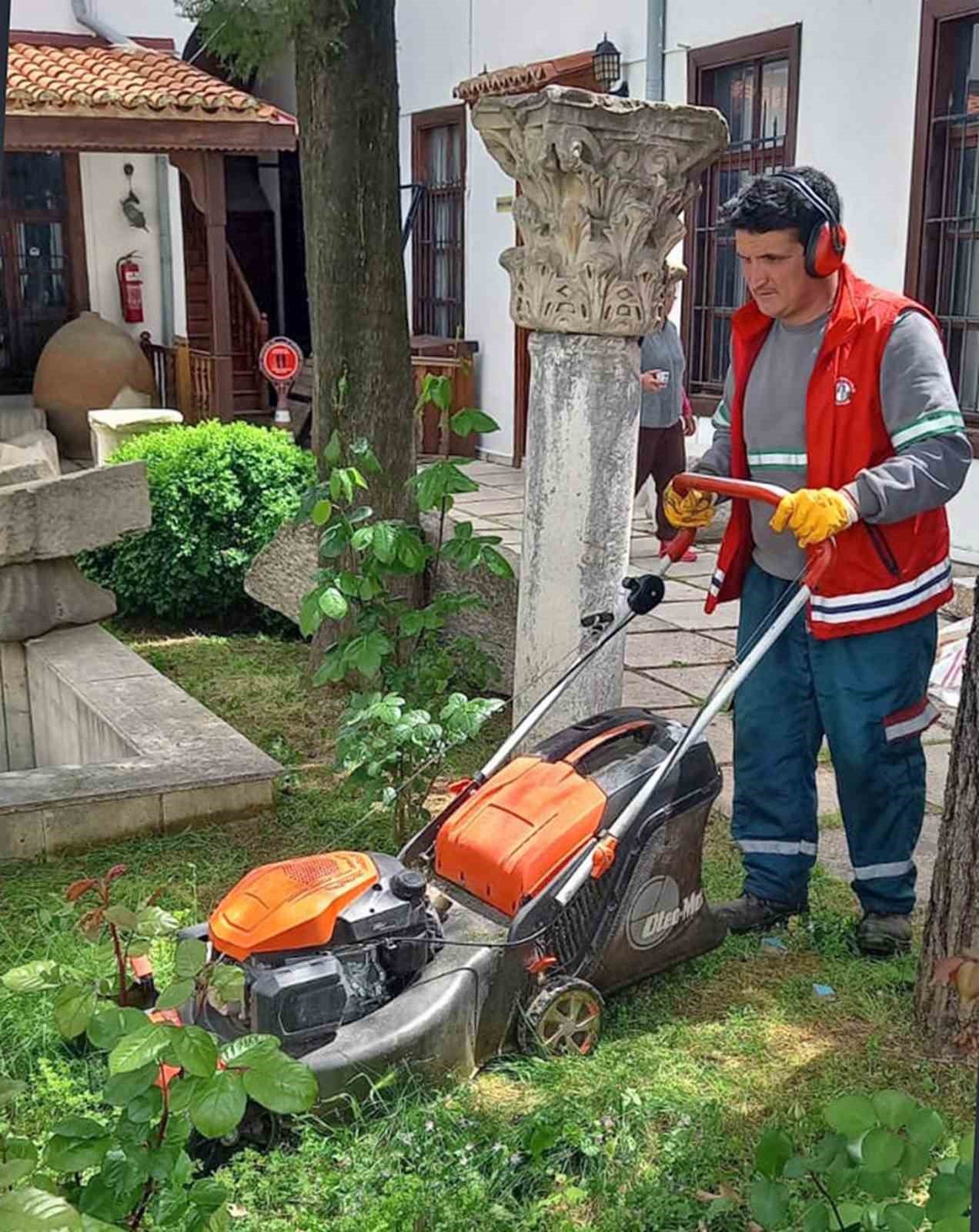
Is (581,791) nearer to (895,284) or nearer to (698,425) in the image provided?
(895,284)

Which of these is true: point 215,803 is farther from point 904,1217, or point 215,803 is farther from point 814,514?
point 904,1217

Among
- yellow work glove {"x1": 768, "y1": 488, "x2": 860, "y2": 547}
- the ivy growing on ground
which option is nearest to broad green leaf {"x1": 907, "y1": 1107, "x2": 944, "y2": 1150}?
yellow work glove {"x1": 768, "y1": 488, "x2": 860, "y2": 547}

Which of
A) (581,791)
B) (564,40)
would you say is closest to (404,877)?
(581,791)

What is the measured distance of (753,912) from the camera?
3.82m

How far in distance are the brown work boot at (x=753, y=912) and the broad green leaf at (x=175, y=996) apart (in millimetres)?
1995

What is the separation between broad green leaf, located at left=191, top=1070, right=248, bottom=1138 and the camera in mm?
1805

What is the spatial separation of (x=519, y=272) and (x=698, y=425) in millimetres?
6452

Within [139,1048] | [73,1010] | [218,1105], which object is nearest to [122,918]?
[73,1010]

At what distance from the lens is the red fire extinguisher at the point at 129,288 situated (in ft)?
52.7

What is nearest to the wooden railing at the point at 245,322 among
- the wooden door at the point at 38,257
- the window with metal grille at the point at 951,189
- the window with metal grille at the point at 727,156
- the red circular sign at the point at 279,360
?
the wooden door at the point at 38,257

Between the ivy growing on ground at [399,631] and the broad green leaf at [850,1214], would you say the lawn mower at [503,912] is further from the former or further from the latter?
the broad green leaf at [850,1214]

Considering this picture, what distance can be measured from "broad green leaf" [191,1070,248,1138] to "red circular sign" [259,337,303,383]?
1148 centimetres

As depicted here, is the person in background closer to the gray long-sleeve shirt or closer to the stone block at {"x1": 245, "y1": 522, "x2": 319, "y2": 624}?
the stone block at {"x1": 245, "y1": 522, "x2": 319, "y2": 624}

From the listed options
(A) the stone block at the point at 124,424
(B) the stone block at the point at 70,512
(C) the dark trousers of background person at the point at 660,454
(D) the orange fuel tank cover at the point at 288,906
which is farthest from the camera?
(A) the stone block at the point at 124,424
